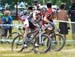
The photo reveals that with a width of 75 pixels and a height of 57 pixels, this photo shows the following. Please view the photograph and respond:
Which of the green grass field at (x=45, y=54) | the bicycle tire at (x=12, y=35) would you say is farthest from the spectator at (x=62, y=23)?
the bicycle tire at (x=12, y=35)

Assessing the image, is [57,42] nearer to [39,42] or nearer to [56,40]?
[56,40]

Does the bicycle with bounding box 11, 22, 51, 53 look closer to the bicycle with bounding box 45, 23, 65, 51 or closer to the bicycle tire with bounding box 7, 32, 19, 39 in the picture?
the bicycle with bounding box 45, 23, 65, 51

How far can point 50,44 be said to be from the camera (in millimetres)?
16672

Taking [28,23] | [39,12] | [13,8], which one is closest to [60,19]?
[39,12]

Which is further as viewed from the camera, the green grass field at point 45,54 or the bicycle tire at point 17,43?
the bicycle tire at point 17,43

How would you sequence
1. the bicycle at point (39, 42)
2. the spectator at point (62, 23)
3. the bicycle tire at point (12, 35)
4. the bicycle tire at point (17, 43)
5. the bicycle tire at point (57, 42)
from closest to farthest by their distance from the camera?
1. the bicycle at point (39, 42)
2. the bicycle tire at point (57, 42)
3. the bicycle tire at point (17, 43)
4. the spectator at point (62, 23)
5. the bicycle tire at point (12, 35)

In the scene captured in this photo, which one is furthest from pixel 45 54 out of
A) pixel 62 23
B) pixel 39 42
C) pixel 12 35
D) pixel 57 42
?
pixel 12 35

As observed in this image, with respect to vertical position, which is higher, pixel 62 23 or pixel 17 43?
pixel 62 23

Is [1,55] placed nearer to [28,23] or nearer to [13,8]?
[28,23]

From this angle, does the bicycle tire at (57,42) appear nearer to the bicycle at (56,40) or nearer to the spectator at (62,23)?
the bicycle at (56,40)

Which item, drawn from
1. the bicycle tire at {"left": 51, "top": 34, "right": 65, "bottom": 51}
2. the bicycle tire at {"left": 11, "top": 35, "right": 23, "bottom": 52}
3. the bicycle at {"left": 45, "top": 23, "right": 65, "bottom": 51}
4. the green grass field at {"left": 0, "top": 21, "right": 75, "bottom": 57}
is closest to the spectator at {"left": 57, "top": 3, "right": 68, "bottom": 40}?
the green grass field at {"left": 0, "top": 21, "right": 75, "bottom": 57}

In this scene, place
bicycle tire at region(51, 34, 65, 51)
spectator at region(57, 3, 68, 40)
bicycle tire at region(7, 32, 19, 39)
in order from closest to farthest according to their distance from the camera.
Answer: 1. bicycle tire at region(51, 34, 65, 51)
2. spectator at region(57, 3, 68, 40)
3. bicycle tire at region(7, 32, 19, 39)

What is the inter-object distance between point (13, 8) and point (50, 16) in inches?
1318

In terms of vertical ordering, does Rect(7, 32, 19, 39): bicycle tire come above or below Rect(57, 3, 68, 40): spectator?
below
